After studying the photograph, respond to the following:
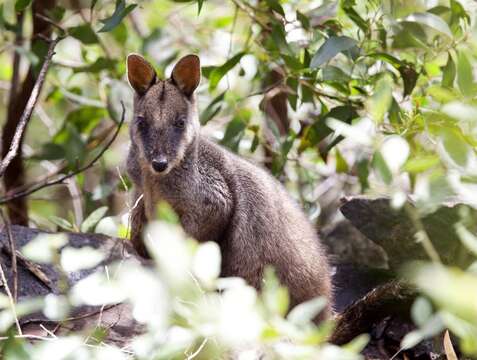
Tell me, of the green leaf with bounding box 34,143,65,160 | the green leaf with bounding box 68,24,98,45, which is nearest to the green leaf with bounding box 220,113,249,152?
the green leaf with bounding box 68,24,98,45

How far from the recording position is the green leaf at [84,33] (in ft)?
18.7

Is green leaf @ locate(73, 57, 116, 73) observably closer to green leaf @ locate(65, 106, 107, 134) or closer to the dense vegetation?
the dense vegetation

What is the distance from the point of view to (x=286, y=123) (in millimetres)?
6773

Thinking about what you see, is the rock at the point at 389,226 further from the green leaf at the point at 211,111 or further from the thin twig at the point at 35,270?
the thin twig at the point at 35,270

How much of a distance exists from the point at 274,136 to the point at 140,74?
3.91 feet

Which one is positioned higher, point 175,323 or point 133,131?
point 175,323

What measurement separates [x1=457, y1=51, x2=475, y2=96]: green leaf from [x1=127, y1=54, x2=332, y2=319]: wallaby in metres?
2.11

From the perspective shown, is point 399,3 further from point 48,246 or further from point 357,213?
point 48,246

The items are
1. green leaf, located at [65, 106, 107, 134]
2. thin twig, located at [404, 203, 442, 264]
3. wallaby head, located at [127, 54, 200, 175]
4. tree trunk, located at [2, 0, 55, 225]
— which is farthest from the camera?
green leaf, located at [65, 106, 107, 134]

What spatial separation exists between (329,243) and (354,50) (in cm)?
190

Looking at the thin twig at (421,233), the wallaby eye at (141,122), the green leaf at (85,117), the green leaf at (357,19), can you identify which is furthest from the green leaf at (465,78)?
the green leaf at (85,117)

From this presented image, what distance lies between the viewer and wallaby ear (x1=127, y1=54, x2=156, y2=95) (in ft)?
15.6

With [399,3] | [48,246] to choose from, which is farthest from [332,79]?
[48,246]

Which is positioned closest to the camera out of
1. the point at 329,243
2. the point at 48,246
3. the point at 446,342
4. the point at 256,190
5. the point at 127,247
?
the point at 48,246
